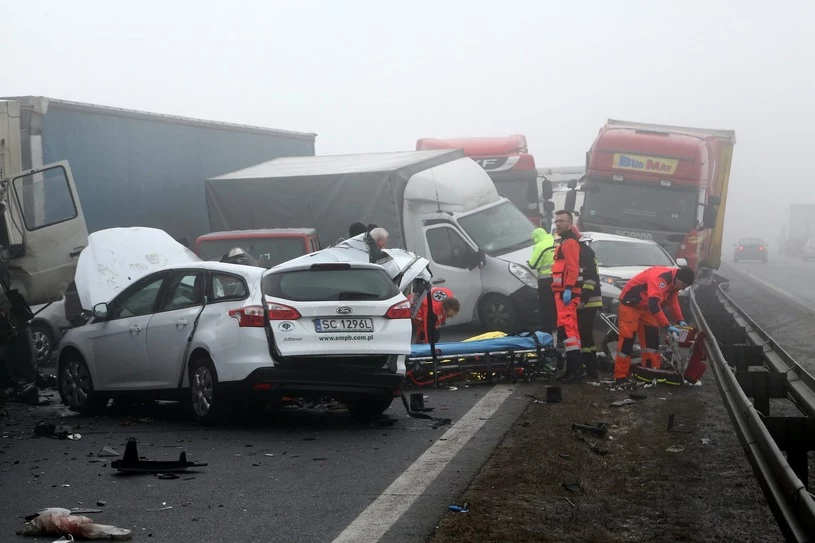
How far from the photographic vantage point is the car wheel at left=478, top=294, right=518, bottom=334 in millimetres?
18078

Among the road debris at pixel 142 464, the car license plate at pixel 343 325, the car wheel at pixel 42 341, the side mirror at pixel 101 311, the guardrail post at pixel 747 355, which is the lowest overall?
the car wheel at pixel 42 341

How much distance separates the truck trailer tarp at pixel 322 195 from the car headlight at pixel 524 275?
70.1 inches

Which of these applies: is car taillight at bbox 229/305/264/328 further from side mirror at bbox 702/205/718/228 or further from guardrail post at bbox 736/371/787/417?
side mirror at bbox 702/205/718/228

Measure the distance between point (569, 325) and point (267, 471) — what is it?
19.0 ft

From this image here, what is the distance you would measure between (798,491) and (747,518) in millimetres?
1266

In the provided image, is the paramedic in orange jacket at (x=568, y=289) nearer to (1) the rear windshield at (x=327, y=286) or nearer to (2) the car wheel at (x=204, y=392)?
(1) the rear windshield at (x=327, y=286)

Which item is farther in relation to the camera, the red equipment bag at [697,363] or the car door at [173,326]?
the red equipment bag at [697,363]

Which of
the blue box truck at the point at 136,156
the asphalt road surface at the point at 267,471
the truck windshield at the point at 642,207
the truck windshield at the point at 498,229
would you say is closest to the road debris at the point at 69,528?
the asphalt road surface at the point at 267,471

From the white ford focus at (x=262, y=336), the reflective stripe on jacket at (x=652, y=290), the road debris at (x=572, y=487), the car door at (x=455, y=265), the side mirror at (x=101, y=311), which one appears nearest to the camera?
the road debris at (x=572, y=487)

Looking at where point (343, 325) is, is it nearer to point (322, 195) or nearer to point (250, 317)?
point (250, 317)

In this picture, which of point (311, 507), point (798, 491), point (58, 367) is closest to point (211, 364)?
point (58, 367)

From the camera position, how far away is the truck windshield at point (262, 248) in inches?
663

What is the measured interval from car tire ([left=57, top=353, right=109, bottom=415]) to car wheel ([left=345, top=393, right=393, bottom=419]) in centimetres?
247

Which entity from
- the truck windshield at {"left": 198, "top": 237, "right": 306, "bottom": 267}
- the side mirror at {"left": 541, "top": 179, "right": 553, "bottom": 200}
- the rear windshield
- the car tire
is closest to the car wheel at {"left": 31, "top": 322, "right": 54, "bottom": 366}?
the truck windshield at {"left": 198, "top": 237, "right": 306, "bottom": 267}
